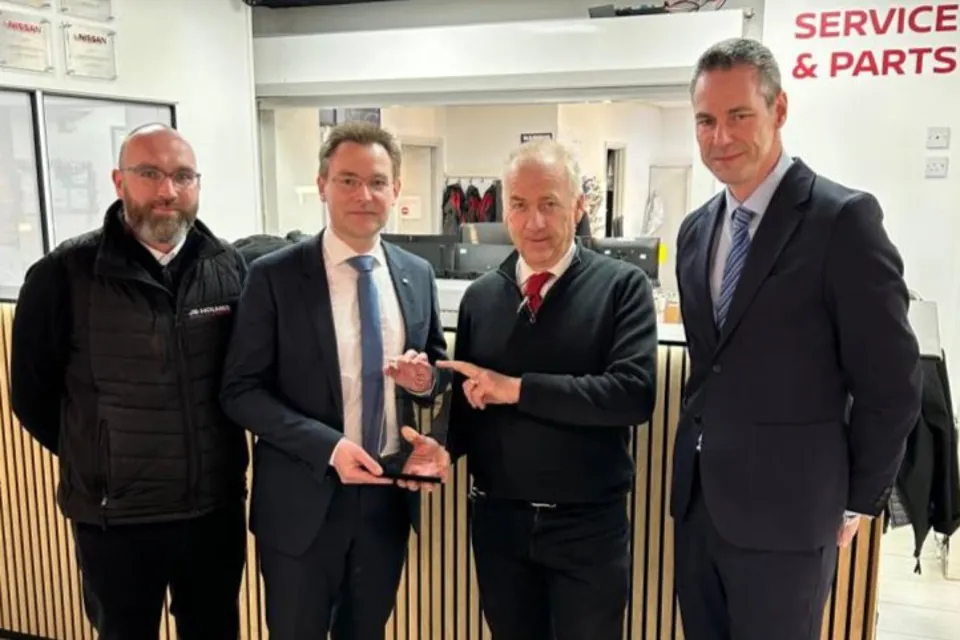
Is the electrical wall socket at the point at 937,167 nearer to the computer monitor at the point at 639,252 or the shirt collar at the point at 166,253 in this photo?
the computer monitor at the point at 639,252

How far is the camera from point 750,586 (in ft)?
5.21

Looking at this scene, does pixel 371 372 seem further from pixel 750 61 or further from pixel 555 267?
pixel 750 61

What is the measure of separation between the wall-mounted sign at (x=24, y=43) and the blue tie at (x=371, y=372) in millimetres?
3649

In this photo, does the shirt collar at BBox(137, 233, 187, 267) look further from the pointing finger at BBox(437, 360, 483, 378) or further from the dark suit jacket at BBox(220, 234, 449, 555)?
the pointing finger at BBox(437, 360, 483, 378)

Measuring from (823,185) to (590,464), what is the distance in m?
0.72

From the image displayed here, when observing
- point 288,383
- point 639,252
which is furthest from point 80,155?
point 288,383

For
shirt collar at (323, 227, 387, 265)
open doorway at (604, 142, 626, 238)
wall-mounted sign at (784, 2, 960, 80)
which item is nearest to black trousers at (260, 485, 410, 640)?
shirt collar at (323, 227, 387, 265)

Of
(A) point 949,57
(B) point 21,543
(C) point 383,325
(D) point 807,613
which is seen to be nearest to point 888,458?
(D) point 807,613

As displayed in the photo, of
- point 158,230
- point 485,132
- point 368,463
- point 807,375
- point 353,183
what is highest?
point 485,132

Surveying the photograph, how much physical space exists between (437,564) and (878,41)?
4187 mm

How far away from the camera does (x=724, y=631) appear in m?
1.69

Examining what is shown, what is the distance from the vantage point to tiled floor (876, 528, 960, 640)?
3326 mm

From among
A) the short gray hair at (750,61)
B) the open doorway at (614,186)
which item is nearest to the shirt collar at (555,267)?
the short gray hair at (750,61)

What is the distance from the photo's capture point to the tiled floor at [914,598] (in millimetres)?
3326
